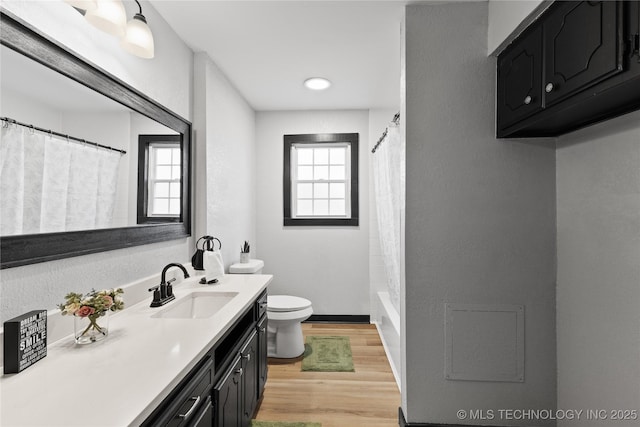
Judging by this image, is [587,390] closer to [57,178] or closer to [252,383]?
[252,383]

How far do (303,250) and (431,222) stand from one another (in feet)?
7.22

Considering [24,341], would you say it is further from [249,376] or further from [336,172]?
[336,172]

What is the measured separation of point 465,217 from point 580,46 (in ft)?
3.14

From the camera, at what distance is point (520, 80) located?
168 centimetres

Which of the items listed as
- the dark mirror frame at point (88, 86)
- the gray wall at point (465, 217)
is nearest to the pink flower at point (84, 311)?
the dark mirror frame at point (88, 86)

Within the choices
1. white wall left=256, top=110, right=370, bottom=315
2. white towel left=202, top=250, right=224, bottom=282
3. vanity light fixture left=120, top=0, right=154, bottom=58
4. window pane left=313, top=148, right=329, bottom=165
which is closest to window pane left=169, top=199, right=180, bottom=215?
white towel left=202, top=250, right=224, bottom=282

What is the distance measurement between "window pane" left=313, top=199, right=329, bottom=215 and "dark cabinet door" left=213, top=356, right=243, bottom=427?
8.21 feet

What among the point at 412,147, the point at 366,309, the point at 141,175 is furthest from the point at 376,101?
the point at 141,175

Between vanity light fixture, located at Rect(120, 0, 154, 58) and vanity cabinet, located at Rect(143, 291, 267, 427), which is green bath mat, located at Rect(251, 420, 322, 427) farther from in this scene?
vanity light fixture, located at Rect(120, 0, 154, 58)

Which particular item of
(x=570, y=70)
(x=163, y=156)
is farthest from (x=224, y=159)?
(x=570, y=70)

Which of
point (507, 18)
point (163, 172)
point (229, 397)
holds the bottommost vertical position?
point (229, 397)

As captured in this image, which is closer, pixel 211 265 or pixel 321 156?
pixel 211 265

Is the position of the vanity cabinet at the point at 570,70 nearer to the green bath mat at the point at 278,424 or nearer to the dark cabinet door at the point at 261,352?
the dark cabinet door at the point at 261,352

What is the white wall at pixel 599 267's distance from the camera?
1.40 m
